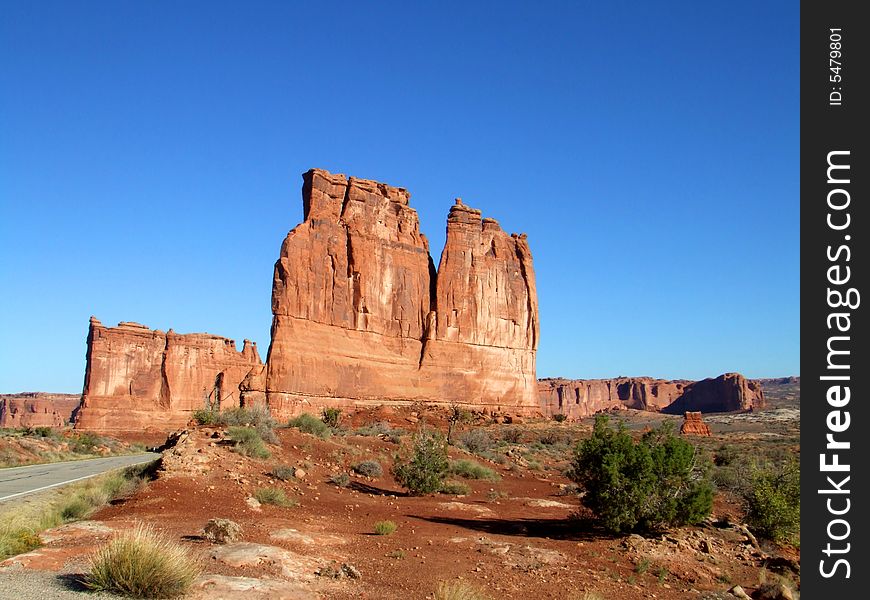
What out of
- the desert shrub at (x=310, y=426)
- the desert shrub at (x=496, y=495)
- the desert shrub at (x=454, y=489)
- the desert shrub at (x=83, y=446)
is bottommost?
the desert shrub at (x=83, y=446)

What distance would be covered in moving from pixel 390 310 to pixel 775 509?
50.0m

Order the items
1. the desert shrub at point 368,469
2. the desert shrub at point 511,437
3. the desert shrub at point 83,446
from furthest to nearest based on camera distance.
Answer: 1. the desert shrub at point 511,437
2. the desert shrub at point 83,446
3. the desert shrub at point 368,469

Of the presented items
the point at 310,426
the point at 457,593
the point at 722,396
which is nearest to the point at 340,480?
the point at 310,426

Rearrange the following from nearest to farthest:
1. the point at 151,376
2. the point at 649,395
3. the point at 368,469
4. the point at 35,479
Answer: the point at 35,479
the point at 368,469
the point at 151,376
the point at 649,395

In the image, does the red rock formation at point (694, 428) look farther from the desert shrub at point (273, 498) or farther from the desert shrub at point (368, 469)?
the desert shrub at point (273, 498)

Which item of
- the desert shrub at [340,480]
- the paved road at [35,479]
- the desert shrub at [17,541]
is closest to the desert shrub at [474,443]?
the desert shrub at [340,480]

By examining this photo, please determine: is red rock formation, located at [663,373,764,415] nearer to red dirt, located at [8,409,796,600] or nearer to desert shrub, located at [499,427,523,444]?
desert shrub, located at [499,427,523,444]

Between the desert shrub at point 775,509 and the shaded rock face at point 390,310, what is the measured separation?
42.3m

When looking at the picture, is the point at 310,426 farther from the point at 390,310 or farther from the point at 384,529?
the point at 390,310

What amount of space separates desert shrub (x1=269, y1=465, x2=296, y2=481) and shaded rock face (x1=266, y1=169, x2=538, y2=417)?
34.6 metres

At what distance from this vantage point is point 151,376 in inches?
3132

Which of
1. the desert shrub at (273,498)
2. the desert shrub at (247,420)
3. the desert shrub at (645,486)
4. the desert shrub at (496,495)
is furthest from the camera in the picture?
the desert shrub at (247,420)

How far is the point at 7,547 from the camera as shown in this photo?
7.70 m

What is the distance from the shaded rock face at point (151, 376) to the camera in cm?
7531
